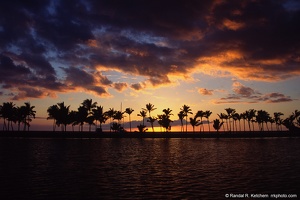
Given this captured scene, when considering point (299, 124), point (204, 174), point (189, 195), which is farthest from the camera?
point (299, 124)

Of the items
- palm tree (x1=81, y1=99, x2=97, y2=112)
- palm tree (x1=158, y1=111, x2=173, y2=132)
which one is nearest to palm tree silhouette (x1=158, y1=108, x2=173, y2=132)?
palm tree (x1=158, y1=111, x2=173, y2=132)

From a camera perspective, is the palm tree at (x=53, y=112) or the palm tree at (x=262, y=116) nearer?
the palm tree at (x=53, y=112)

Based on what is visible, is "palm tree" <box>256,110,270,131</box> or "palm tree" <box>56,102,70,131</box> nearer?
"palm tree" <box>56,102,70,131</box>

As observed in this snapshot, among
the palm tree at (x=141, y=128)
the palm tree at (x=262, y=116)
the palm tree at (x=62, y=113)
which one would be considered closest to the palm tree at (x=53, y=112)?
the palm tree at (x=62, y=113)

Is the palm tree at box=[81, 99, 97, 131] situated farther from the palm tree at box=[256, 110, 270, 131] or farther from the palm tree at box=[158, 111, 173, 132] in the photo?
the palm tree at box=[256, 110, 270, 131]

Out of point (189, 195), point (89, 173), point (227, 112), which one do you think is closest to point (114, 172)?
point (89, 173)

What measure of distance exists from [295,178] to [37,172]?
80.3 ft

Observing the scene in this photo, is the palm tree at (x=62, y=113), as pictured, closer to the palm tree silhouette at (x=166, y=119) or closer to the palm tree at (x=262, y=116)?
the palm tree silhouette at (x=166, y=119)

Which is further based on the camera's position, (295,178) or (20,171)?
(20,171)

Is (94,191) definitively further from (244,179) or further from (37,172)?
(244,179)

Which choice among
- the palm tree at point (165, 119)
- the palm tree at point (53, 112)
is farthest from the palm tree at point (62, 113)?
the palm tree at point (165, 119)

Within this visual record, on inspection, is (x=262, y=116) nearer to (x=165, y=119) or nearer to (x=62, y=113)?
(x=165, y=119)

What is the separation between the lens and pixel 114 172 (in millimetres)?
27516

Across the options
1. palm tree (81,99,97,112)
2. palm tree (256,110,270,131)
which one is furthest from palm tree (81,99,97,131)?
palm tree (256,110,270,131)
